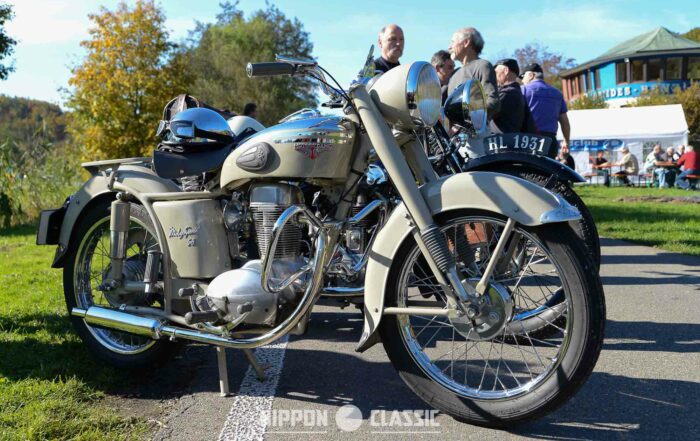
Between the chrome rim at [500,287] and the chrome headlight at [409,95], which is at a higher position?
the chrome headlight at [409,95]

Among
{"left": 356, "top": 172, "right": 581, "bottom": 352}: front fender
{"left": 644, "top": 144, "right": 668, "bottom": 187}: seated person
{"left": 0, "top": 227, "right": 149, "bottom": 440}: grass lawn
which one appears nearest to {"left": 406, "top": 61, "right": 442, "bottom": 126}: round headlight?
{"left": 356, "top": 172, "right": 581, "bottom": 352}: front fender

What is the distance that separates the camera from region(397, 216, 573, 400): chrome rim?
270cm

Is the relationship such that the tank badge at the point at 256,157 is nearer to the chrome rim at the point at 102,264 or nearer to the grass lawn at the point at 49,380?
the chrome rim at the point at 102,264

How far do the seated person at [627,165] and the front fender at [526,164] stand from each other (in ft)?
70.5

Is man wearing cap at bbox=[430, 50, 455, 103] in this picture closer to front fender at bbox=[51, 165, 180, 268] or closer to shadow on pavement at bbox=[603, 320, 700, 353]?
shadow on pavement at bbox=[603, 320, 700, 353]

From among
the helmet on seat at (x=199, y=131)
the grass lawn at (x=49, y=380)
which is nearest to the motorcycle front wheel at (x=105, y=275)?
the grass lawn at (x=49, y=380)

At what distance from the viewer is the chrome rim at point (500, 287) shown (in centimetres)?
270

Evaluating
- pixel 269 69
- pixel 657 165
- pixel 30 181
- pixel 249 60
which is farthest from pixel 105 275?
pixel 249 60

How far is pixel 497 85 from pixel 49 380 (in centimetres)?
409

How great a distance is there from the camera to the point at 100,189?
3623mm

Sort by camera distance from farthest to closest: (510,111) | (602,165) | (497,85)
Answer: (602,165)
(510,111)
(497,85)

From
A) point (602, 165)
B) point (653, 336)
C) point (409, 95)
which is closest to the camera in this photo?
point (409, 95)

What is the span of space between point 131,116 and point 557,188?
18577 mm

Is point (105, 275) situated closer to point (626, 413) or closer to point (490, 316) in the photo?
point (490, 316)
